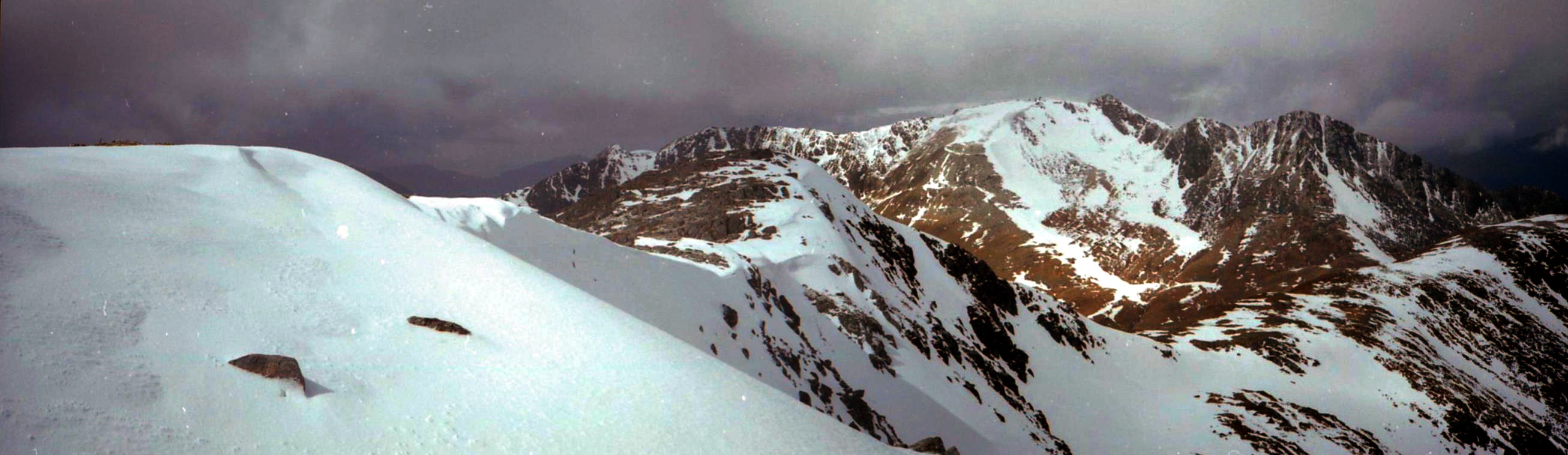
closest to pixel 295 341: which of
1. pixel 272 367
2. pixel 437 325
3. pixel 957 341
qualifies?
pixel 272 367

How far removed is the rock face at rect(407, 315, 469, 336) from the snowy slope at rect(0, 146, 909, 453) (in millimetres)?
236

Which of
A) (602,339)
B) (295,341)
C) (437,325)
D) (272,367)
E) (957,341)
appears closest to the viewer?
(272,367)

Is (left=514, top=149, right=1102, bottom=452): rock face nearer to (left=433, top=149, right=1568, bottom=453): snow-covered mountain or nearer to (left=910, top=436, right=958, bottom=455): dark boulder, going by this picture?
(left=433, top=149, right=1568, bottom=453): snow-covered mountain

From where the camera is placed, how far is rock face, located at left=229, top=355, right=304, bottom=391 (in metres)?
11.8

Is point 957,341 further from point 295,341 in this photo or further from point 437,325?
point 295,341

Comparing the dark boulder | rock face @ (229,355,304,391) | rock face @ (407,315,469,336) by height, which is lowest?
rock face @ (229,355,304,391)

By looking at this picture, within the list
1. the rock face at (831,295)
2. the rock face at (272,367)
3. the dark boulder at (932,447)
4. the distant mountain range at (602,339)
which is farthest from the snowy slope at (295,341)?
the rock face at (831,295)

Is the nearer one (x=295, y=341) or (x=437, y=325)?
(x=295, y=341)

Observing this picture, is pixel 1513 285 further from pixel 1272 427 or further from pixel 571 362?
pixel 571 362

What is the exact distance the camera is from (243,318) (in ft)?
44.4

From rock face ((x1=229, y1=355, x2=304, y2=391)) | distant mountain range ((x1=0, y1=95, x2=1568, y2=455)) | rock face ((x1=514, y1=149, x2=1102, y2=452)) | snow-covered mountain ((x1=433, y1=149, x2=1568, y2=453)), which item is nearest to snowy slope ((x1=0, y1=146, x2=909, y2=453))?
distant mountain range ((x1=0, y1=95, x2=1568, y2=455))

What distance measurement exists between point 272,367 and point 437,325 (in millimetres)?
4053

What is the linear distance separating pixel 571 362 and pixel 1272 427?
234 feet

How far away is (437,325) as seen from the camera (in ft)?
52.2
